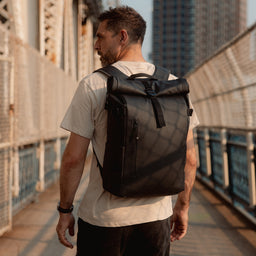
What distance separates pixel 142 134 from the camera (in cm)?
161

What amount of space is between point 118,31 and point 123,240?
35.8 inches

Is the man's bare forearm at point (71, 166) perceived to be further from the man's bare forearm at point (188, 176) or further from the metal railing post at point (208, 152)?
the metal railing post at point (208, 152)

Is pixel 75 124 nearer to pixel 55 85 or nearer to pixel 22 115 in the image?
pixel 22 115

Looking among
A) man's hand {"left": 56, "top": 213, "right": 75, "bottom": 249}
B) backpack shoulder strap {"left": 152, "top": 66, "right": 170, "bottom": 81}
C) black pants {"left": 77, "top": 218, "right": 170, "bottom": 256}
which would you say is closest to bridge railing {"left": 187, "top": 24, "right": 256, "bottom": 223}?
backpack shoulder strap {"left": 152, "top": 66, "right": 170, "bottom": 81}

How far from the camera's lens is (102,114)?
5.58ft

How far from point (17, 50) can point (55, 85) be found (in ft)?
10.1

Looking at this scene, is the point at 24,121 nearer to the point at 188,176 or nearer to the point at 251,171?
the point at 251,171

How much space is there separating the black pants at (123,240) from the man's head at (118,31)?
29.3 inches

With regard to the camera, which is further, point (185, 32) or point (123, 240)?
point (185, 32)

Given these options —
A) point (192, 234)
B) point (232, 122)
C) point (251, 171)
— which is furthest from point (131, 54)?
point (232, 122)

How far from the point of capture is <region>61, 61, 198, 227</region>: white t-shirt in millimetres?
1680

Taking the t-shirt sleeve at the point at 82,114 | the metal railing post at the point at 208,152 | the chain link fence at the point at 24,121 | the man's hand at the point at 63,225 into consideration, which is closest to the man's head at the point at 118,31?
the t-shirt sleeve at the point at 82,114

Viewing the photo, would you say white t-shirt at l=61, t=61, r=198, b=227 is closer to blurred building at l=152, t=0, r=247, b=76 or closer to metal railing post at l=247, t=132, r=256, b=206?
metal railing post at l=247, t=132, r=256, b=206

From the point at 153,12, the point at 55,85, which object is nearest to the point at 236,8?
the point at 153,12
